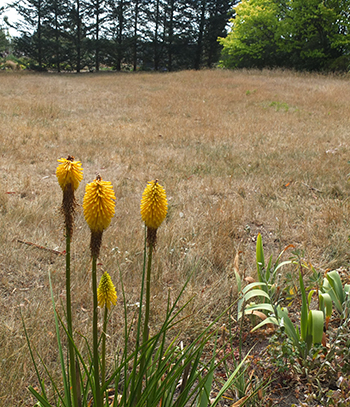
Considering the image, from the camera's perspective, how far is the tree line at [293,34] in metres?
22.9

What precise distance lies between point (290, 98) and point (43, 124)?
9315mm

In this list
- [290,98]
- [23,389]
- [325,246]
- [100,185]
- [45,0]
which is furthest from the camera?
[45,0]

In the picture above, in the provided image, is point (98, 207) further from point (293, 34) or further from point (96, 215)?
point (293, 34)

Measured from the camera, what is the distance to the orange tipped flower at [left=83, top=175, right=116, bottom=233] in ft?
2.82

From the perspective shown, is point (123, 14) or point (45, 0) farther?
point (123, 14)

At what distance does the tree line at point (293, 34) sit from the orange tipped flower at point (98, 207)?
982 inches

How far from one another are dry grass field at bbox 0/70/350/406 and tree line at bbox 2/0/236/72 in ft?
90.3

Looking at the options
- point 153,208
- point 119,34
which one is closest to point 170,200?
point 153,208

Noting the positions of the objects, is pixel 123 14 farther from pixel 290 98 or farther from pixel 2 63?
pixel 290 98

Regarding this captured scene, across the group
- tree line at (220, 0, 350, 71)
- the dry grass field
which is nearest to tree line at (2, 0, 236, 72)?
tree line at (220, 0, 350, 71)

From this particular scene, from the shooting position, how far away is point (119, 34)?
35.4 meters

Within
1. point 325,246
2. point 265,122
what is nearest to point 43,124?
point 265,122

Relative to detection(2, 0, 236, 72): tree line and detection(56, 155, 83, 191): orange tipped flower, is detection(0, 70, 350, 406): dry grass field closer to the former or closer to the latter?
detection(56, 155, 83, 191): orange tipped flower

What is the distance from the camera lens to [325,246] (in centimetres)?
311
